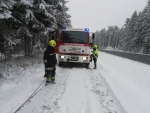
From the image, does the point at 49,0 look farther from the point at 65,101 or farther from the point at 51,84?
the point at 65,101

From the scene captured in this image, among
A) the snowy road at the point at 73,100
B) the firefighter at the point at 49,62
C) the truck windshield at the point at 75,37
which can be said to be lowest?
the snowy road at the point at 73,100

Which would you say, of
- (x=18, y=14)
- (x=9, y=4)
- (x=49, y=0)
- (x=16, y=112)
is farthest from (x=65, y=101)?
(x=49, y=0)

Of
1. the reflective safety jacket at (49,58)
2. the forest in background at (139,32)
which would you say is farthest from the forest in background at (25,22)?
the forest in background at (139,32)

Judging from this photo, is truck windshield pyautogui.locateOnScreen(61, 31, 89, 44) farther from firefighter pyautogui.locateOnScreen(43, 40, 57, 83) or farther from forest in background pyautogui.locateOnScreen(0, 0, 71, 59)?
firefighter pyautogui.locateOnScreen(43, 40, 57, 83)

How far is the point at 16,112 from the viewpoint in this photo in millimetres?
→ 5418

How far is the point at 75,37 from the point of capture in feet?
50.1

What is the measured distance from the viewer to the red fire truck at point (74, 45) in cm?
1515

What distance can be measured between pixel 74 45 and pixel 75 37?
25.4 inches

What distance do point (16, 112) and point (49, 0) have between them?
16442mm

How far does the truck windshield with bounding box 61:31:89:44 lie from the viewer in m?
15.2

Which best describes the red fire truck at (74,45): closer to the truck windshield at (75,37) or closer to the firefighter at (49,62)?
the truck windshield at (75,37)

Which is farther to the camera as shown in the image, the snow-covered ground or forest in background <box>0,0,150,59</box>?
forest in background <box>0,0,150,59</box>

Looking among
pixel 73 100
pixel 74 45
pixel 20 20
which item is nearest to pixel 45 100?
pixel 73 100

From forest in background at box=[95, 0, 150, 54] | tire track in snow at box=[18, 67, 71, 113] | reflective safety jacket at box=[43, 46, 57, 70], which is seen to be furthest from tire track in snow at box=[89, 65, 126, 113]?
forest in background at box=[95, 0, 150, 54]
